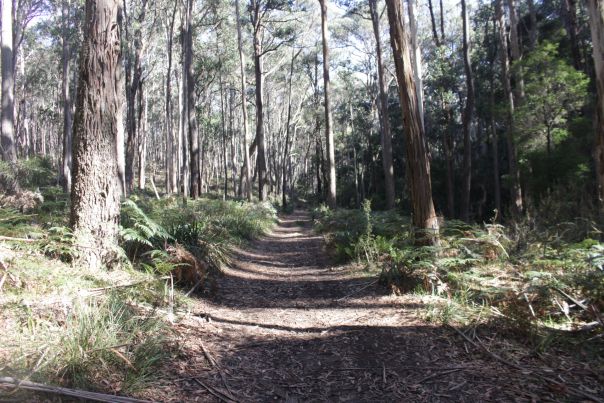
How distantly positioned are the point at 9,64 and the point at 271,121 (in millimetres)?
41322

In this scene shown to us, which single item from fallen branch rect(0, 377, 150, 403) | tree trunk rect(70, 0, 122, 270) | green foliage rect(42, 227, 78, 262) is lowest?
fallen branch rect(0, 377, 150, 403)

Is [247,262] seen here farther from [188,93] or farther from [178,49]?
[178,49]

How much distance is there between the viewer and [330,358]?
12.8ft

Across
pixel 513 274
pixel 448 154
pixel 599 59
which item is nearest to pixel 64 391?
pixel 513 274

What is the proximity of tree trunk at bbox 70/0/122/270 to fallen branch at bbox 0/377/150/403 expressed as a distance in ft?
9.03

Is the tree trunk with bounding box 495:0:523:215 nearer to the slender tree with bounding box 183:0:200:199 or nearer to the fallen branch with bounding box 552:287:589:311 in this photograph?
the slender tree with bounding box 183:0:200:199

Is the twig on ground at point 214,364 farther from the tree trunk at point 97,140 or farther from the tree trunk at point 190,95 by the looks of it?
the tree trunk at point 190,95

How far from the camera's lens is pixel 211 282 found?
613 centimetres

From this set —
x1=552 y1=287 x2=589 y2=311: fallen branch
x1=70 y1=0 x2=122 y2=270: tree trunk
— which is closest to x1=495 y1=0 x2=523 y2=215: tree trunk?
x1=552 y1=287 x2=589 y2=311: fallen branch

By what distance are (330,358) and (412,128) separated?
3.90m

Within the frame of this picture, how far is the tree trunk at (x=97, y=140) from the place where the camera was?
5137mm

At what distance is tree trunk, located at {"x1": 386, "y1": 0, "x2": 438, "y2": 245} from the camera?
647 centimetres

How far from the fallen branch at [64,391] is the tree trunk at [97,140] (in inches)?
108

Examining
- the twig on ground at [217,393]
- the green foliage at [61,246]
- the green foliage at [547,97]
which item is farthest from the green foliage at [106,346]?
the green foliage at [547,97]
